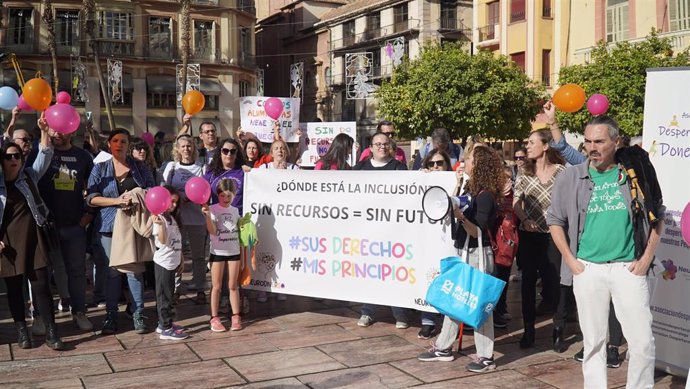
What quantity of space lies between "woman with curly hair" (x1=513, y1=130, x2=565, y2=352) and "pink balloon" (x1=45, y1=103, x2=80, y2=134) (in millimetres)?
3939

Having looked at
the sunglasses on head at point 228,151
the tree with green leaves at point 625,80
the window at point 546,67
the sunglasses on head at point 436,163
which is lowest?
the sunglasses on head at point 436,163

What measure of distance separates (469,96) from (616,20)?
743cm

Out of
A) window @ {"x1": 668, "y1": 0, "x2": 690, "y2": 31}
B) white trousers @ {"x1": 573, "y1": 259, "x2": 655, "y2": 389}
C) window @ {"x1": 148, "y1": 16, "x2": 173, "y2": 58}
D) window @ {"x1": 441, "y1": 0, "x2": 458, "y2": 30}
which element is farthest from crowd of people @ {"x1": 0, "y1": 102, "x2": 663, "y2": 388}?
window @ {"x1": 441, "y1": 0, "x2": 458, "y2": 30}

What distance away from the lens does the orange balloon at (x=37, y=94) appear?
730cm

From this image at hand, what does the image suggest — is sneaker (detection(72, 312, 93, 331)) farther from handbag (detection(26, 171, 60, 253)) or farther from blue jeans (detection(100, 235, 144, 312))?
handbag (detection(26, 171, 60, 253))

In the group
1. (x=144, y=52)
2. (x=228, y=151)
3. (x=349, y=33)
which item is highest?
(x=349, y=33)

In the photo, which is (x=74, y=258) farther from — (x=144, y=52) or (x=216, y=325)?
(x=144, y=52)

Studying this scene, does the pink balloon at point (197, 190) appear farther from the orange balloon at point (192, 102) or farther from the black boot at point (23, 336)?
the orange balloon at point (192, 102)

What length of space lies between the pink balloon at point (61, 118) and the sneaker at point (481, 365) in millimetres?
3905

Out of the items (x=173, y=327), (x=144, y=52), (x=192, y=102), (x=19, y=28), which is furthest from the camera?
(x=144, y=52)

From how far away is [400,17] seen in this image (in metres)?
48.7

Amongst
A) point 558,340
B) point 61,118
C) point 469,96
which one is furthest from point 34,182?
point 469,96

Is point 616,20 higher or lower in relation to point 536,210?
higher

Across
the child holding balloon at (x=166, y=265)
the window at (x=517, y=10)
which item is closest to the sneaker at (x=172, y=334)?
the child holding balloon at (x=166, y=265)
